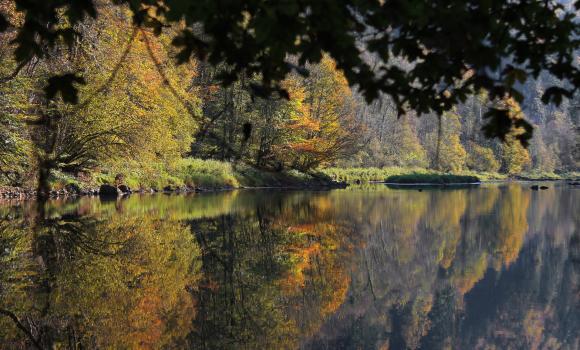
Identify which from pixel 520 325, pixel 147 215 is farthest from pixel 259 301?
pixel 147 215

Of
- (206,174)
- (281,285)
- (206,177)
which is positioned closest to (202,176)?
(206,177)

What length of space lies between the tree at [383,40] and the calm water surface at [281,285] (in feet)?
9.23

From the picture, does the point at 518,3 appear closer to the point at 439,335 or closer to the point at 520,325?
the point at 439,335

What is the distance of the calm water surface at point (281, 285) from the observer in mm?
5727

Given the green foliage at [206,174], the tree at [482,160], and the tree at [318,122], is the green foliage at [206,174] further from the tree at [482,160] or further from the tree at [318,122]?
the tree at [482,160]

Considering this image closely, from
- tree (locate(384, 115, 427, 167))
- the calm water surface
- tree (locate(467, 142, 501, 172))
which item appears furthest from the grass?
tree (locate(467, 142, 501, 172))

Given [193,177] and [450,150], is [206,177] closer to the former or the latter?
[193,177]

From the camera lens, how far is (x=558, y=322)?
21.6 ft

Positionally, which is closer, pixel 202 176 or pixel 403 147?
pixel 202 176

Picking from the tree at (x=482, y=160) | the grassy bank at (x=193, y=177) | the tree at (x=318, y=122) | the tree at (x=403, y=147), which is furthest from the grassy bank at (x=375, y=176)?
the tree at (x=482, y=160)

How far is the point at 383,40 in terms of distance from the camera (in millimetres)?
3229

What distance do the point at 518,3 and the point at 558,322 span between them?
159 inches

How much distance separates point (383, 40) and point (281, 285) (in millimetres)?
5011

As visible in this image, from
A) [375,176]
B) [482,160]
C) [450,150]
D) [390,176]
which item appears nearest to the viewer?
[390,176]
